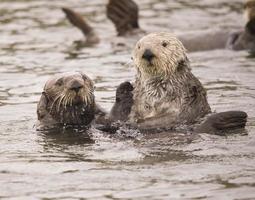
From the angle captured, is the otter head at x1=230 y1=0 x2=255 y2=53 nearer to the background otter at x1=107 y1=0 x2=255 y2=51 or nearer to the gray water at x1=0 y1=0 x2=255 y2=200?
the background otter at x1=107 y1=0 x2=255 y2=51

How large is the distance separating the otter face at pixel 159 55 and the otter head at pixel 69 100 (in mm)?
552

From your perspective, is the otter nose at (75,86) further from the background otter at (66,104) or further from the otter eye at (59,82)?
the otter eye at (59,82)

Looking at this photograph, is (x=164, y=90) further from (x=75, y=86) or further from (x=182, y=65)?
(x=75, y=86)

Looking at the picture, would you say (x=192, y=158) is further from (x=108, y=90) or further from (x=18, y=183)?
(x=108, y=90)

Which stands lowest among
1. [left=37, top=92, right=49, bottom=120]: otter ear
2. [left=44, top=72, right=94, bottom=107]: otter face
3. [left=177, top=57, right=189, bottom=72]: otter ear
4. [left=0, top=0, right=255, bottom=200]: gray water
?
[left=0, top=0, right=255, bottom=200]: gray water

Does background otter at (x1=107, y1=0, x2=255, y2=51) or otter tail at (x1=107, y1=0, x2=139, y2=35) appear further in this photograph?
otter tail at (x1=107, y1=0, x2=139, y2=35)

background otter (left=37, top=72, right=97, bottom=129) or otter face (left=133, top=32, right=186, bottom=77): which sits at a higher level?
otter face (left=133, top=32, right=186, bottom=77)

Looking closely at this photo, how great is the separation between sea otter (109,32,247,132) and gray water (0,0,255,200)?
0.28 meters

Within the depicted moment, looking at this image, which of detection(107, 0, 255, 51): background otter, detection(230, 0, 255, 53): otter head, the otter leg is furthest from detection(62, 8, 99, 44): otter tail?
the otter leg

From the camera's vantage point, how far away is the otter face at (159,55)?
7.56 m

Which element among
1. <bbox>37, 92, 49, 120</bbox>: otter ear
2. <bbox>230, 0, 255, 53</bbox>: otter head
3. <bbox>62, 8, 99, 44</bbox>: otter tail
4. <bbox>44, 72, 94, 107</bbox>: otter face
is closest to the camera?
<bbox>44, 72, 94, 107</bbox>: otter face

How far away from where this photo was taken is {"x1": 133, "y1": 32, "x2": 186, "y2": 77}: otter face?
24.8 ft

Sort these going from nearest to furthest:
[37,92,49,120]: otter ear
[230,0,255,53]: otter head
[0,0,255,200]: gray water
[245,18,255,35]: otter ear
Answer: [0,0,255,200]: gray water → [37,92,49,120]: otter ear → [245,18,255,35]: otter ear → [230,0,255,53]: otter head

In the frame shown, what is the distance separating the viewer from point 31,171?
6.52 meters
